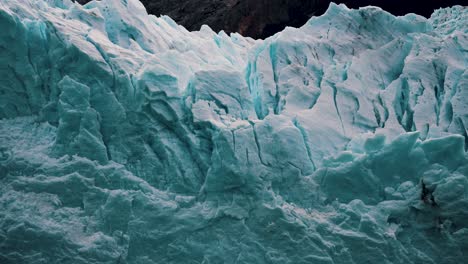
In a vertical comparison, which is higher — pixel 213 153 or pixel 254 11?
pixel 213 153

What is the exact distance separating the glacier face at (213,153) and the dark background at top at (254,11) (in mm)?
6299

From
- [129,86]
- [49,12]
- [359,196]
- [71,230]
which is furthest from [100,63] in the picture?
[359,196]

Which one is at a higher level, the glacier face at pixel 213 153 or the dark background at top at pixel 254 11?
the glacier face at pixel 213 153

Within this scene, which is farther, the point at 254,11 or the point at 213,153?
the point at 254,11

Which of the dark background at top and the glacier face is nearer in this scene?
the glacier face

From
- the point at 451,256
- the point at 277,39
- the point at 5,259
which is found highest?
the point at 277,39

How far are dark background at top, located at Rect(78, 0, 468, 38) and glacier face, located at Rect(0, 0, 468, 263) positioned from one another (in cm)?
630

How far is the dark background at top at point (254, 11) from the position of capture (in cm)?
1216

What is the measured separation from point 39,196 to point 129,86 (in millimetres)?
1350

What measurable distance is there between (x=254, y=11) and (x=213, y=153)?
781cm

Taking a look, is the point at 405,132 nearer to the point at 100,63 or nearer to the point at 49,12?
the point at 100,63

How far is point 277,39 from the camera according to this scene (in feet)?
20.6

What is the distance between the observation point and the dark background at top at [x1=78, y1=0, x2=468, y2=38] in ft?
39.9

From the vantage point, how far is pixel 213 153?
16.8 feet
